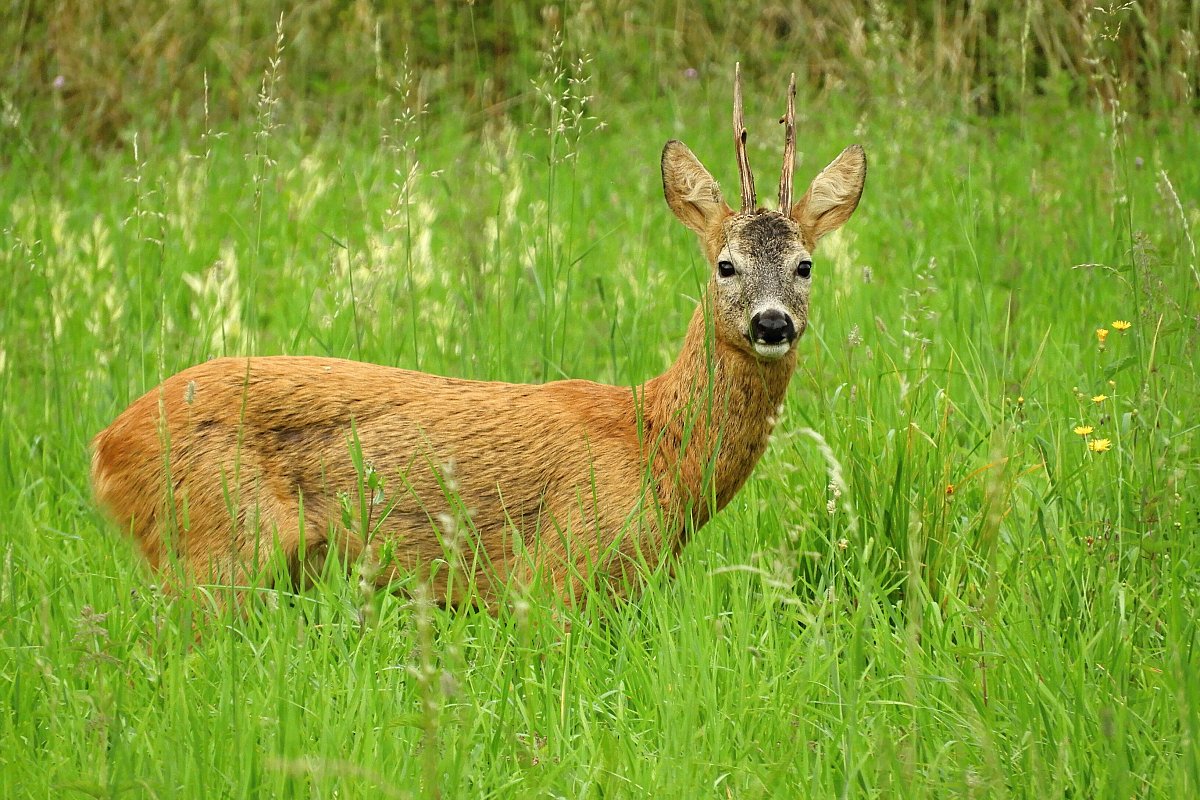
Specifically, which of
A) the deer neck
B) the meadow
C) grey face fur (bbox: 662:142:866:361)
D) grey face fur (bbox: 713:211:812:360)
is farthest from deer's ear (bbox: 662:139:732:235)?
the deer neck

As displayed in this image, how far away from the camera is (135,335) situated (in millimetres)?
5457

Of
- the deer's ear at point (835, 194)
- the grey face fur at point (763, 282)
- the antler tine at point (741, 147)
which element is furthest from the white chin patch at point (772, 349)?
the deer's ear at point (835, 194)

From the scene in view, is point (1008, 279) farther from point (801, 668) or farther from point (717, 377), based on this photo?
point (801, 668)

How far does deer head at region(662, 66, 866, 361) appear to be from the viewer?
3.85 meters

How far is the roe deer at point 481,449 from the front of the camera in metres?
3.71

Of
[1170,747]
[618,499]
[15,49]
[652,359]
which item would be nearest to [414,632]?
[618,499]

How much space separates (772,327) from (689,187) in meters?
0.74

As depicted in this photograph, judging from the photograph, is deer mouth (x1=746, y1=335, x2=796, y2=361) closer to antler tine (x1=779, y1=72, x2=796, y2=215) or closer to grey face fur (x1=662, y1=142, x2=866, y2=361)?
grey face fur (x1=662, y1=142, x2=866, y2=361)

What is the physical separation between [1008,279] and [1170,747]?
336cm

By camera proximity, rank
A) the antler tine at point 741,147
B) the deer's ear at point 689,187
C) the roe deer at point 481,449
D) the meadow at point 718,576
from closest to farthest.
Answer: the meadow at point 718,576 < the roe deer at point 481,449 < the antler tine at point 741,147 < the deer's ear at point 689,187

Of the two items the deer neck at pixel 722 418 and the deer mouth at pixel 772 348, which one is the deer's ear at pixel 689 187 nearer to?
the deer neck at pixel 722 418

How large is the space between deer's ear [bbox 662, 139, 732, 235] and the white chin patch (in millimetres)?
641

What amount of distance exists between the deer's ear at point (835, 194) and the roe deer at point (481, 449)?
158 mm

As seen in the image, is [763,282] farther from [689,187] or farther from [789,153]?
[689,187]
